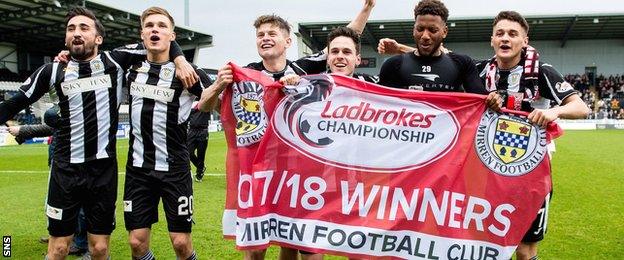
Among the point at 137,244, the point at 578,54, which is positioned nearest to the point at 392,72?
the point at 137,244

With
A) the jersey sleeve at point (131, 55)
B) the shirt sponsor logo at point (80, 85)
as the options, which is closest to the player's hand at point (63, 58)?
the shirt sponsor logo at point (80, 85)

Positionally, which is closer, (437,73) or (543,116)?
(543,116)

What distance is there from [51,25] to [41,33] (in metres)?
1.77

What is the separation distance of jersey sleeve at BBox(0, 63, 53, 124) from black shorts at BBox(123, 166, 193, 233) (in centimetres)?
93

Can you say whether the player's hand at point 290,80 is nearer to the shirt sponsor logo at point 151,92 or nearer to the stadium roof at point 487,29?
the shirt sponsor logo at point 151,92

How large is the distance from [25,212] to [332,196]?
18.7 ft

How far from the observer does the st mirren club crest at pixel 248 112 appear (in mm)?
3646

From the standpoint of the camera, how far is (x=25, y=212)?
24.2 feet

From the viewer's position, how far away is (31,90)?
412 centimetres

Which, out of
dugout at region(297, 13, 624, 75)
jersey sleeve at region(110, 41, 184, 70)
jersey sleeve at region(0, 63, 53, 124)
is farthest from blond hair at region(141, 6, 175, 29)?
dugout at region(297, 13, 624, 75)

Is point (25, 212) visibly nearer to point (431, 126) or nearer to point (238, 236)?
point (238, 236)

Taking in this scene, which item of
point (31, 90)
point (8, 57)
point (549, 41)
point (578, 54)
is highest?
point (549, 41)

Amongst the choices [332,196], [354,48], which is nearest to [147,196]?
[332,196]

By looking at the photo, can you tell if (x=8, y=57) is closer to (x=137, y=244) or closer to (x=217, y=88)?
(x=137, y=244)
